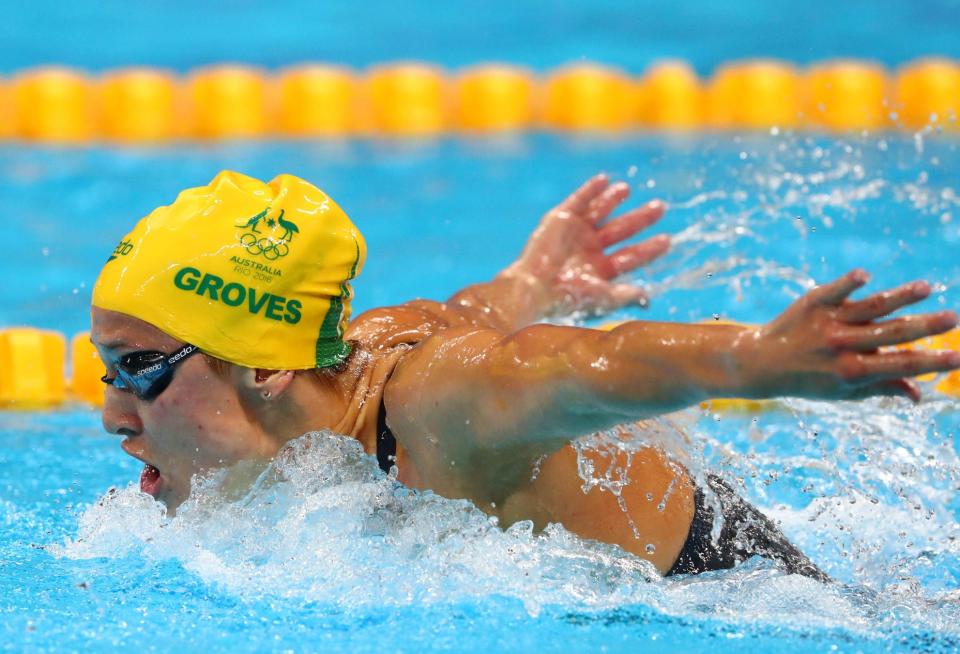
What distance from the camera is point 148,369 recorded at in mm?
2227

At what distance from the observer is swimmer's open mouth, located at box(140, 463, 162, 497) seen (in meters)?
2.39

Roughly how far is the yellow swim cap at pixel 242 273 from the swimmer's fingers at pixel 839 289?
984 mm

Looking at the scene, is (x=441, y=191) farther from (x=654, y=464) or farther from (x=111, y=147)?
(x=654, y=464)

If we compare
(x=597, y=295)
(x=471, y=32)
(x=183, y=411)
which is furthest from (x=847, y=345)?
(x=471, y=32)

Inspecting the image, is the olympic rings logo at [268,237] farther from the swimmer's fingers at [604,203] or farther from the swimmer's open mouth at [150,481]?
the swimmer's fingers at [604,203]

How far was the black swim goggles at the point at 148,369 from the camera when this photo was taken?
2.23 m

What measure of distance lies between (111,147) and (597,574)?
5.65 metres

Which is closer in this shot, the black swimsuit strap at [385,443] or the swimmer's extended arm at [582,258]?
the black swimsuit strap at [385,443]

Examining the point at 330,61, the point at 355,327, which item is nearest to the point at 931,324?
the point at 355,327

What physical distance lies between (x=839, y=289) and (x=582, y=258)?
1.66m

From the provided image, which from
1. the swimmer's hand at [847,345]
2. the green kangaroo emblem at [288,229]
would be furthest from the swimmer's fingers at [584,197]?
the swimmer's hand at [847,345]

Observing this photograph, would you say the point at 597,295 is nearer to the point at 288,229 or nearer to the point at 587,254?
the point at 587,254

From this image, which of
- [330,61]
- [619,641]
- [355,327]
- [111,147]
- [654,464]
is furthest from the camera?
[330,61]

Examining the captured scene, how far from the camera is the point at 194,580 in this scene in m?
2.49
